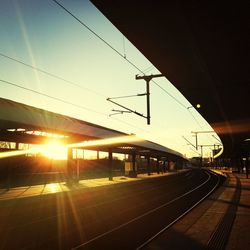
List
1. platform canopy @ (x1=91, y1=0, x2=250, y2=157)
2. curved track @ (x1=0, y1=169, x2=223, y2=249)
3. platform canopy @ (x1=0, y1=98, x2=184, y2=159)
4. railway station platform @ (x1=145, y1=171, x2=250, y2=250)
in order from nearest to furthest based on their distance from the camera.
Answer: platform canopy @ (x1=91, y1=0, x2=250, y2=157) < railway station platform @ (x1=145, y1=171, x2=250, y2=250) < curved track @ (x1=0, y1=169, x2=223, y2=249) < platform canopy @ (x1=0, y1=98, x2=184, y2=159)

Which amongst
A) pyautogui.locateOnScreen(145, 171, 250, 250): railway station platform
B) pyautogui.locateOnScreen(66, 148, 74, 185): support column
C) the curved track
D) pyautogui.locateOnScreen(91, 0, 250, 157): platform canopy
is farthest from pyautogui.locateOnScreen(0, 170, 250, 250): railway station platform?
pyautogui.locateOnScreen(66, 148, 74, 185): support column

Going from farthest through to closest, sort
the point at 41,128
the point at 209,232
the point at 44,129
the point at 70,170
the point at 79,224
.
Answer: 1. the point at 70,170
2. the point at 44,129
3. the point at 41,128
4. the point at 79,224
5. the point at 209,232

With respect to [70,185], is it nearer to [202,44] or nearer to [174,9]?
[202,44]

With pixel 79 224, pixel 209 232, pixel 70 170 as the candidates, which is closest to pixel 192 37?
pixel 209 232

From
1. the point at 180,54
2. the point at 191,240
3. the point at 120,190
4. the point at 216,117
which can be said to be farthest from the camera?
the point at 120,190

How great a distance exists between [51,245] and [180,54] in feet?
22.6

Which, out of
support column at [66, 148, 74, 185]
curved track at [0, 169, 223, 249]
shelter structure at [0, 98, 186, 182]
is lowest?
curved track at [0, 169, 223, 249]

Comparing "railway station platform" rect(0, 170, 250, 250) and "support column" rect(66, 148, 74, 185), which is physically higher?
"support column" rect(66, 148, 74, 185)

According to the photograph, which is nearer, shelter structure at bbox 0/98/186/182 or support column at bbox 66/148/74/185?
shelter structure at bbox 0/98/186/182

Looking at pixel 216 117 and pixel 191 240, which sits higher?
pixel 216 117

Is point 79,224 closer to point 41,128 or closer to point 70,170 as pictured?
point 41,128

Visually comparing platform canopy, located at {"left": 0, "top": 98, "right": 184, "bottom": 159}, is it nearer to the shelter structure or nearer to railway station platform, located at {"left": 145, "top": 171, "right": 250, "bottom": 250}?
the shelter structure

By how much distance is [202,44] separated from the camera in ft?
35.6

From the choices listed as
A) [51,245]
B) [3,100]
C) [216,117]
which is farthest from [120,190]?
[51,245]
